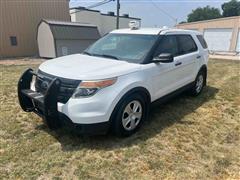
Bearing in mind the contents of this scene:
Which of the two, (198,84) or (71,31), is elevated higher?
(71,31)

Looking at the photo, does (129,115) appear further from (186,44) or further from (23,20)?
(23,20)

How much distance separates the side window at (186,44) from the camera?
4754 millimetres

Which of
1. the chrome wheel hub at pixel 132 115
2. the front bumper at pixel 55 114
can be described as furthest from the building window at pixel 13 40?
the chrome wheel hub at pixel 132 115

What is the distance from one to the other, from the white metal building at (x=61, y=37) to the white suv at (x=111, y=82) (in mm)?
13307

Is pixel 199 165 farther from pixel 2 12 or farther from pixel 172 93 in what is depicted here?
pixel 2 12

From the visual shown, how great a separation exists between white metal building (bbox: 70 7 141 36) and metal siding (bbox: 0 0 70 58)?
275 inches

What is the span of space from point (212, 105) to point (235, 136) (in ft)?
4.97

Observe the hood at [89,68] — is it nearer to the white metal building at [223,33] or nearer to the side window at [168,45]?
the side window at [168,45]

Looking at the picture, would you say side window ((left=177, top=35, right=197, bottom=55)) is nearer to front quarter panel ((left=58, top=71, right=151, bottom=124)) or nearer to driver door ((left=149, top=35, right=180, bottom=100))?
driver door ((left=149, top=35, right=180, bottom=100))

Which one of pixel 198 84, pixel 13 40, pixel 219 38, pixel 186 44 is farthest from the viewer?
pixel 219 38

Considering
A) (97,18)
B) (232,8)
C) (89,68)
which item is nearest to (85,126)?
(89,68)

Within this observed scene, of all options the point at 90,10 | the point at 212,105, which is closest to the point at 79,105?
the point at 212,105

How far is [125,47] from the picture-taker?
412 centimetres

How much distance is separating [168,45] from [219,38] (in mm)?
25573
